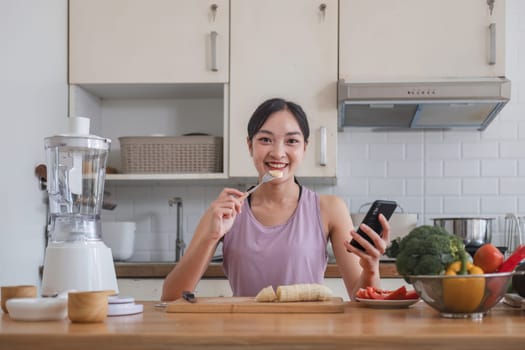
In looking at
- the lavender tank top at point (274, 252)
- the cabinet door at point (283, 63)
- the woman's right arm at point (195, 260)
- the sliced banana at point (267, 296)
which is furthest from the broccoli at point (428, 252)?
the cabinet door at point (283, 63)

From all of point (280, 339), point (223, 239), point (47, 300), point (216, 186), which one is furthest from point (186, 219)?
point (280, 339)

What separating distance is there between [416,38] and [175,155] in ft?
4.32

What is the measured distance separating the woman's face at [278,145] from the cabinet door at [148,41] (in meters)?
1.20

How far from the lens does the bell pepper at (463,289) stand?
148cm

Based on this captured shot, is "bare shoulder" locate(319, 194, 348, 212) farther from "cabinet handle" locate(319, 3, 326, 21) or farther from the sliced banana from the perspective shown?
"cabinet handle" locate(319, 3, 326, 21)

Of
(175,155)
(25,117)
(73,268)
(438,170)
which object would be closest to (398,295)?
(73,268)

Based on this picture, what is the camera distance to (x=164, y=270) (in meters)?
3.29

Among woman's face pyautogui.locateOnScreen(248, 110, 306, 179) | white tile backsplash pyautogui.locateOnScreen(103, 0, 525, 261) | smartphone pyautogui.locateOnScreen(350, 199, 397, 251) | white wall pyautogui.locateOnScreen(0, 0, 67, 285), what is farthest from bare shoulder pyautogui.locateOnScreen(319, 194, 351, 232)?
white tile backsplash pyautogui.locateOnScreen(103, 0, 525, 261)

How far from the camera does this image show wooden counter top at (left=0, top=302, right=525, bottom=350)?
49.3 inches

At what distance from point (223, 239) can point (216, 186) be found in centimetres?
155

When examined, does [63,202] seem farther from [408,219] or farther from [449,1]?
[449,1]

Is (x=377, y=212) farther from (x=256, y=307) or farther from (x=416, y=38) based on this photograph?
(x=416, y=38)

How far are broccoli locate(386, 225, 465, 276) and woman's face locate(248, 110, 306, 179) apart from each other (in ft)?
2.80

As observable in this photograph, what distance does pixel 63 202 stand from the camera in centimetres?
235
